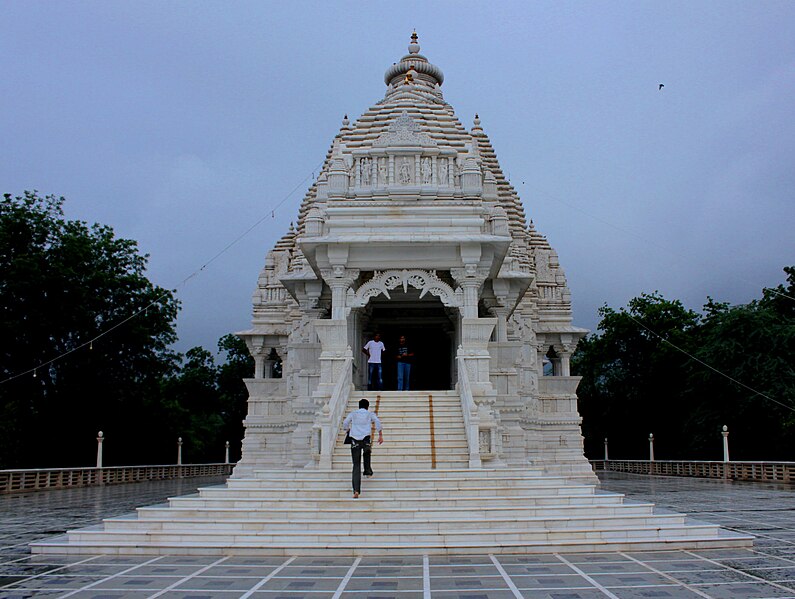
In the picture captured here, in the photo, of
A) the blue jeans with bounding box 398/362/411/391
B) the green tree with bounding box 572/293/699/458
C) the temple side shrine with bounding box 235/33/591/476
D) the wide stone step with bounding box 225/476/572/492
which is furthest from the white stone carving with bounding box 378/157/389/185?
the green tree with bounding box 572/293/699/458

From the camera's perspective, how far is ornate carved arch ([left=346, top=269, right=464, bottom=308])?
15914 mm

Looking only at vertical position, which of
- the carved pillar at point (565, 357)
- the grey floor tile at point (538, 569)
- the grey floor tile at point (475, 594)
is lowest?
the grey floor tile at point (538, 569)

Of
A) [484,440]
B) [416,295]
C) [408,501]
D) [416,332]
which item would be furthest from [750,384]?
[408,501]

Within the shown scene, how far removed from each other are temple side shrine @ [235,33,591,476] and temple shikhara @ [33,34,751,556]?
47mm

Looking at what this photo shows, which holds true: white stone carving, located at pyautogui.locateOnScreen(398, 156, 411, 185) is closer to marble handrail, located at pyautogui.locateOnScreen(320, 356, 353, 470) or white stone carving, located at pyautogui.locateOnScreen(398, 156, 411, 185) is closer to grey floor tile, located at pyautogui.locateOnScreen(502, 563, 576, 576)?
marble handrail, located at pyautogui.locateOnScreen(320, 356, 353, 470)

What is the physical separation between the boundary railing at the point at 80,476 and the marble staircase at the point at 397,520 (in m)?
14.5

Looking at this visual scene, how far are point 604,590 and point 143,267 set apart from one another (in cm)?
3183

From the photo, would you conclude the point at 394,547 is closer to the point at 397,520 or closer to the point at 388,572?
the point at 397,520

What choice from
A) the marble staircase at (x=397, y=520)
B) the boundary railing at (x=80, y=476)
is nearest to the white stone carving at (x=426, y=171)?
the marble staircase at (x=397, y=520)

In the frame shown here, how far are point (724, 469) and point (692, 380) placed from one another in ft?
30.3

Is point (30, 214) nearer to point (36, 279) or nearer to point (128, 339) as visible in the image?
point (36, 279)

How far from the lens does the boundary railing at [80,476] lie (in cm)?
2338

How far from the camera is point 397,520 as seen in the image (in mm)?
10180

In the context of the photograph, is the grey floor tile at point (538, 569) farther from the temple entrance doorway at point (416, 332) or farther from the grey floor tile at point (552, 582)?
the temple entrance doorway at point (416, 332)
